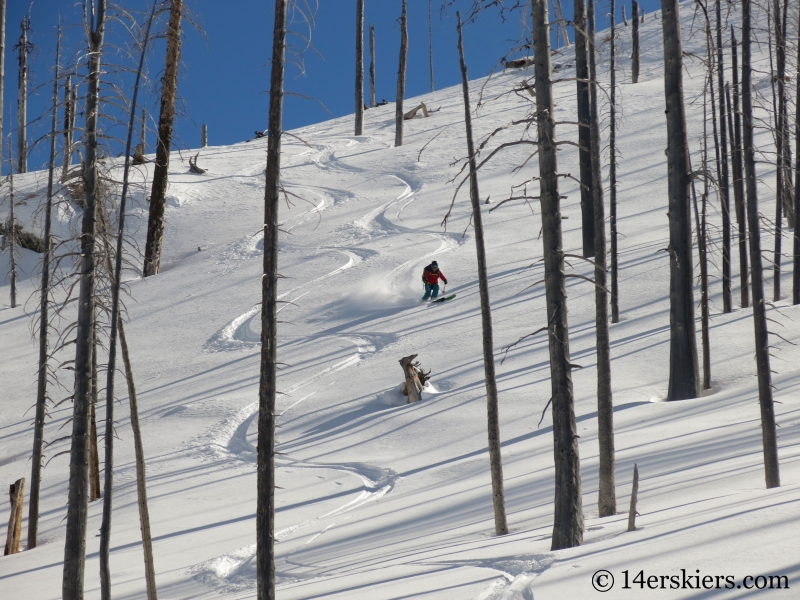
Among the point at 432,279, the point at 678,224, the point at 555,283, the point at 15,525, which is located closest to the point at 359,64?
the point at 432,279

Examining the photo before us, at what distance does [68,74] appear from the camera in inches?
358

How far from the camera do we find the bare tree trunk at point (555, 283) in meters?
7.35

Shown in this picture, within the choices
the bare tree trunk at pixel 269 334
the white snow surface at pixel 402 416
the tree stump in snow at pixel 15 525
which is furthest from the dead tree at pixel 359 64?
the bare tree trunk at pixel 269 334

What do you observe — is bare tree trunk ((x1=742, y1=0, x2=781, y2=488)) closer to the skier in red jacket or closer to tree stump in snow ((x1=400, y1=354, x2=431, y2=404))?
tree stump in snow ((x1=400, y1=354, x2=431, y2=404))

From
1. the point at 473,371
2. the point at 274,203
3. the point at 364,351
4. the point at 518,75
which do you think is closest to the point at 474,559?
the point at 274,203

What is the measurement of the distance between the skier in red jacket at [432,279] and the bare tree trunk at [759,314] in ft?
38.5

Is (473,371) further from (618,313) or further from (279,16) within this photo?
(279,16)

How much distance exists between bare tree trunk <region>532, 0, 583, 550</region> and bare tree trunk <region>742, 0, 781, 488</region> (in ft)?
8.04

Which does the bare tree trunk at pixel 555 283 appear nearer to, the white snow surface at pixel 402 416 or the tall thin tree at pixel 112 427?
the white snow surface at pixel 402 416

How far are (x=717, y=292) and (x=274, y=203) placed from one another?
14817 mm

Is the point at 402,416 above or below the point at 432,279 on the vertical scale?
below

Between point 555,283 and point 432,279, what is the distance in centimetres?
1334

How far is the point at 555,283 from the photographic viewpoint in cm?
744

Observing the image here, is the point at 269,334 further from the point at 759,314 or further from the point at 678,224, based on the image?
the point at 678,224
